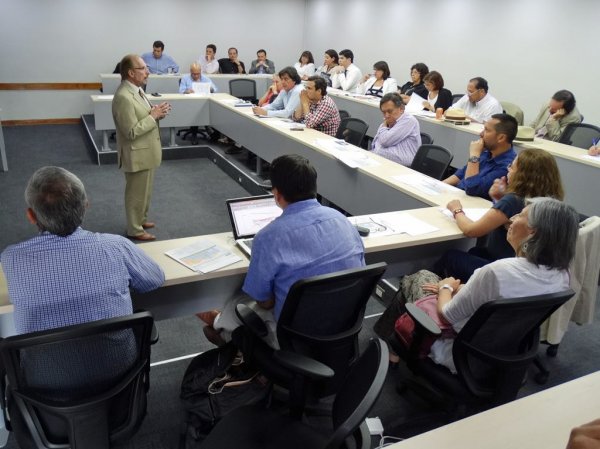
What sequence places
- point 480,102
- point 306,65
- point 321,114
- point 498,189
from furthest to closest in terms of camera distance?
point 306,65
point 480,102
point 321,114
point 498,189

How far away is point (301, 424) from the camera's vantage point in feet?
5.12

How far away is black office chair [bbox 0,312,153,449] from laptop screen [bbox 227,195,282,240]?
89 cm

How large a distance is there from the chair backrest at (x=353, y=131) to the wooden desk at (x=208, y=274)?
2011 mm

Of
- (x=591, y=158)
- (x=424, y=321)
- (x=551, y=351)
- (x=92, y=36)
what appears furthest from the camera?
(x=92, y=36)

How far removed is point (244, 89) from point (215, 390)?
706 centimetres

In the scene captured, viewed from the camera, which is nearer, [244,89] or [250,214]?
[250,214]

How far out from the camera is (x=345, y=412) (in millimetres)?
1172

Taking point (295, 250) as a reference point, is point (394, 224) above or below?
below

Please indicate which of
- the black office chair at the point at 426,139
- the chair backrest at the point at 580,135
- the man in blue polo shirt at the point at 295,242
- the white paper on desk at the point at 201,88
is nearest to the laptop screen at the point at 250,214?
the man in blue polo shirt at the point at 295,242

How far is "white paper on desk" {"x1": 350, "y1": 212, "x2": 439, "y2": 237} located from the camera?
8.35ft

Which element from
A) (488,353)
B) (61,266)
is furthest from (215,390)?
(488,353)

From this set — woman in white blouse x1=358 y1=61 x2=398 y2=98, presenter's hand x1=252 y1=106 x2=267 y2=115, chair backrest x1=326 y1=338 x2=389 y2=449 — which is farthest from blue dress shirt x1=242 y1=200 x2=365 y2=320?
woman in white blouse x1=358 y1=61 x2=398 y2=98

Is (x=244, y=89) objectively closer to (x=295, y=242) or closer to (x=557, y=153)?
(x=557, y=153)

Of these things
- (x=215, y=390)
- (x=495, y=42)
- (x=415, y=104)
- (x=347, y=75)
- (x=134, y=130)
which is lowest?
(x=215, y=390)
